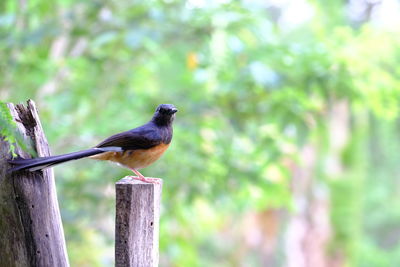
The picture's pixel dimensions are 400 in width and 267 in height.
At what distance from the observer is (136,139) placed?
240 cm

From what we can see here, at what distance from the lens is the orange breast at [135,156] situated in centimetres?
242

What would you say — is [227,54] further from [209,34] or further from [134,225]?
[134,225]

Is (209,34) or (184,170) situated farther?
(184,170)

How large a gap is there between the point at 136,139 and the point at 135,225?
522 mm

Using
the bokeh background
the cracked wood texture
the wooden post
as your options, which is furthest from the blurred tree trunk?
the cracked wood texture

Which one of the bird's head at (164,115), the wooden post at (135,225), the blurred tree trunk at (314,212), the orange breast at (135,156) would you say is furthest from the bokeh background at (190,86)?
the blurred tree trunk at (314,212)

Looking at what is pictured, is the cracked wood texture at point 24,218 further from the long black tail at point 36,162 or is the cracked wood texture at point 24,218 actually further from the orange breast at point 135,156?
the orange breast at point 135,156

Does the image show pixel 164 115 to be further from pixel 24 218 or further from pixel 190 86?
pixel 190 86

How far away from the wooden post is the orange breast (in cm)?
39

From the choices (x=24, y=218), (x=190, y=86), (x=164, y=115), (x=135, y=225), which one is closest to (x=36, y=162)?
(x=24, y=218)

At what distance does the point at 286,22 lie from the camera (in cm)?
1265

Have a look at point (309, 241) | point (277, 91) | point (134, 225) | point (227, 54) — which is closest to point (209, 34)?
point (227, 54)

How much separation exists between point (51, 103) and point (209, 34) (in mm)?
1648

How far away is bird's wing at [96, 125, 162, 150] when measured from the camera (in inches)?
91.7
